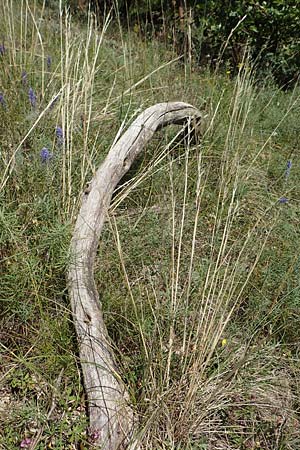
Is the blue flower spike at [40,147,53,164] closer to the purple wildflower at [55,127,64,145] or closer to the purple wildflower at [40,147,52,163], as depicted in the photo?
the purple wildflower at [40,147,52,163]

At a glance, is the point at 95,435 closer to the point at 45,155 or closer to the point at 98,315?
the point at 98,315

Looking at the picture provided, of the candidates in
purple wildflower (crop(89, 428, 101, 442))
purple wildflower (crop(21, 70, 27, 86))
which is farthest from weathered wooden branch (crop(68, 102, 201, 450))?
purple wildflower (crop(21, 70, 27, 86))

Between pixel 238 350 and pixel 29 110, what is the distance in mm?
1746

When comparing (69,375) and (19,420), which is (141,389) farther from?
(19,420)

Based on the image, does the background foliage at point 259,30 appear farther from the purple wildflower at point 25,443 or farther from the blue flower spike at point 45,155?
the purple wildflower at point 25,443

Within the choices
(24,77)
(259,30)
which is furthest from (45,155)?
(259,30)

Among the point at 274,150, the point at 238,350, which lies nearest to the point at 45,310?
the point at 238,350

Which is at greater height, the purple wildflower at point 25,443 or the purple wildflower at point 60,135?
the purple wildflower at point 60,135

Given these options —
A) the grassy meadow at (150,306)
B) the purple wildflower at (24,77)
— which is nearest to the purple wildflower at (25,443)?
the grassy meadow at (150,306)

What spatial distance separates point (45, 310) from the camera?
1839 mm

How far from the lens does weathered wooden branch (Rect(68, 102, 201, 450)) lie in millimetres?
1483

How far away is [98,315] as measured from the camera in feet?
5.71

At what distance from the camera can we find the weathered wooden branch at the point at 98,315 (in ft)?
4.87

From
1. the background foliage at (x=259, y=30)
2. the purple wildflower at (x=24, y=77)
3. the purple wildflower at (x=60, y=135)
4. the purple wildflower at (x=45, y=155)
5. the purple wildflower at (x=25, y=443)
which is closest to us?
the purple wildflower at (x=25, y=443)
